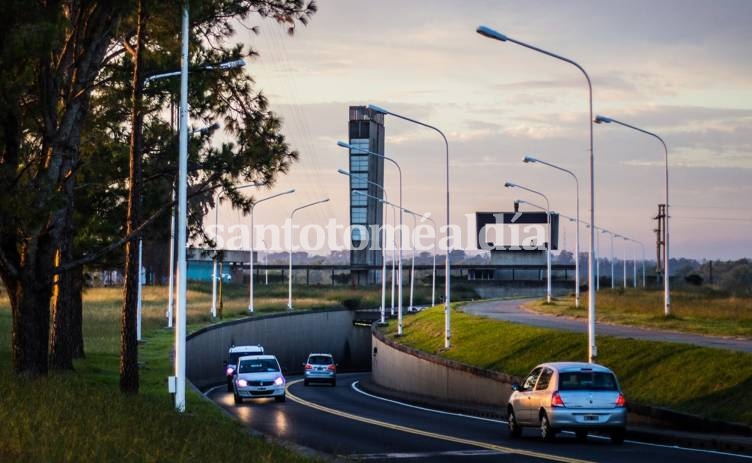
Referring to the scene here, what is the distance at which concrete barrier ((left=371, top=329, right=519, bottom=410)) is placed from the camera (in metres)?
43.2

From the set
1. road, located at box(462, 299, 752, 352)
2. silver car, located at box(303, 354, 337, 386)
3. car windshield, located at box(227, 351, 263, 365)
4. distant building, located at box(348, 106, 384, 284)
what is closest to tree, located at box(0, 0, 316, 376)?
road, located at box(462, 299, 752, 352)

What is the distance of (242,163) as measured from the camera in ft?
103

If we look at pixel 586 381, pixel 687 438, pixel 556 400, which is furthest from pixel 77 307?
pixel 687 438

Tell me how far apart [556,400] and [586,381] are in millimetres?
739

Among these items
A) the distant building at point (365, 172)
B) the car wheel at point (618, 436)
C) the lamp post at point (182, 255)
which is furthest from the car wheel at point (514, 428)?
the distant building at point (365, 172)

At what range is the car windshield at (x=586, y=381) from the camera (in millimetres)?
25234

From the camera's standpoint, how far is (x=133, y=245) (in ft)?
94.7

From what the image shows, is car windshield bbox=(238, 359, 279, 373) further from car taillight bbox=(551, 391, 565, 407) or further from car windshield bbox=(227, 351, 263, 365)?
car taillight bbox=(551, 391, 565, 407)

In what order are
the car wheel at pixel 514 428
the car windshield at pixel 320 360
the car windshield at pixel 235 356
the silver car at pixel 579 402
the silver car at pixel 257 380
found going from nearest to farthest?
the silver car at pixel 579 402
the car wheel at pixel 514 428
the silver car at pixel 257 380
the car windshield at pixel 235 356
the car windshield at pixel 320 360

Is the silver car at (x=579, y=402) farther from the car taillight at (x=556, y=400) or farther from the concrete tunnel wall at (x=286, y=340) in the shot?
the concrete tunnel wall at (x=286, y=340)

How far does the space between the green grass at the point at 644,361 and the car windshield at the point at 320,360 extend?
11012 mm

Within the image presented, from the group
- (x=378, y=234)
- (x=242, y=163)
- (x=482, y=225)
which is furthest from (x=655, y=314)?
(x=482, y=225)

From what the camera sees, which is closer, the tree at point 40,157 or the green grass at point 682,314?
the tree at point 40,157

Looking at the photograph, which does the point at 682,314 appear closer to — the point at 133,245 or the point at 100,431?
the point at 133,245
